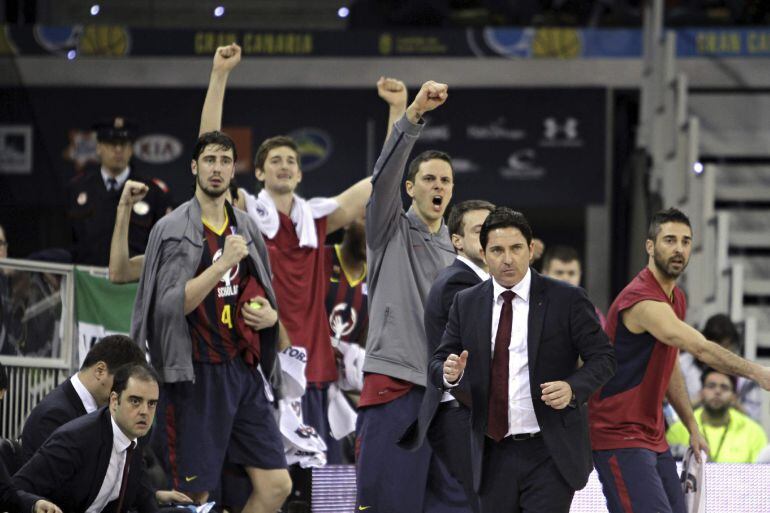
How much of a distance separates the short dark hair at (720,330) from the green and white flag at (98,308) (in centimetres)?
412

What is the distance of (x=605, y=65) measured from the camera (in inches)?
594

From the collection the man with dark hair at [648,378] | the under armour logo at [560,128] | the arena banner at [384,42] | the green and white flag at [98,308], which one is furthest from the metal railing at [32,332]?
the under armour logo at [560,128]

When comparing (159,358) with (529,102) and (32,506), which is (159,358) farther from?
(529,102)

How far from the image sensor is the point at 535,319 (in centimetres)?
584

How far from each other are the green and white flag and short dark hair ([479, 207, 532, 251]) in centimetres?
396

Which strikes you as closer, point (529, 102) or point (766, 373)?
point (766, 373)

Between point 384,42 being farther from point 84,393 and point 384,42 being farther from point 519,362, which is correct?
point 519,362

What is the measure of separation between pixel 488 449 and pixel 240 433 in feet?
5.98

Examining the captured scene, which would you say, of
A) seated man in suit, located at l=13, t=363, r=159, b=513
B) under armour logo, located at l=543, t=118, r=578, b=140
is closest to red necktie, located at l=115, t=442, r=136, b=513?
seated man in suit, located at l=13, t=363, r=159, b=513

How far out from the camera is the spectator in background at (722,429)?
9.85m

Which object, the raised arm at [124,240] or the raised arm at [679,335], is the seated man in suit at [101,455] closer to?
the raised arm at [124,240]

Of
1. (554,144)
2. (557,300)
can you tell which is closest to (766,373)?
(557,300)

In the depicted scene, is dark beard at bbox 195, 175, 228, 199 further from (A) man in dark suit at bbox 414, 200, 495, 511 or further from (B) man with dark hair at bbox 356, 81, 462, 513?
(A) man in dark suit at bbox 414, 200, 495, 511

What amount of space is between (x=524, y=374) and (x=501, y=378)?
0.09 meters
